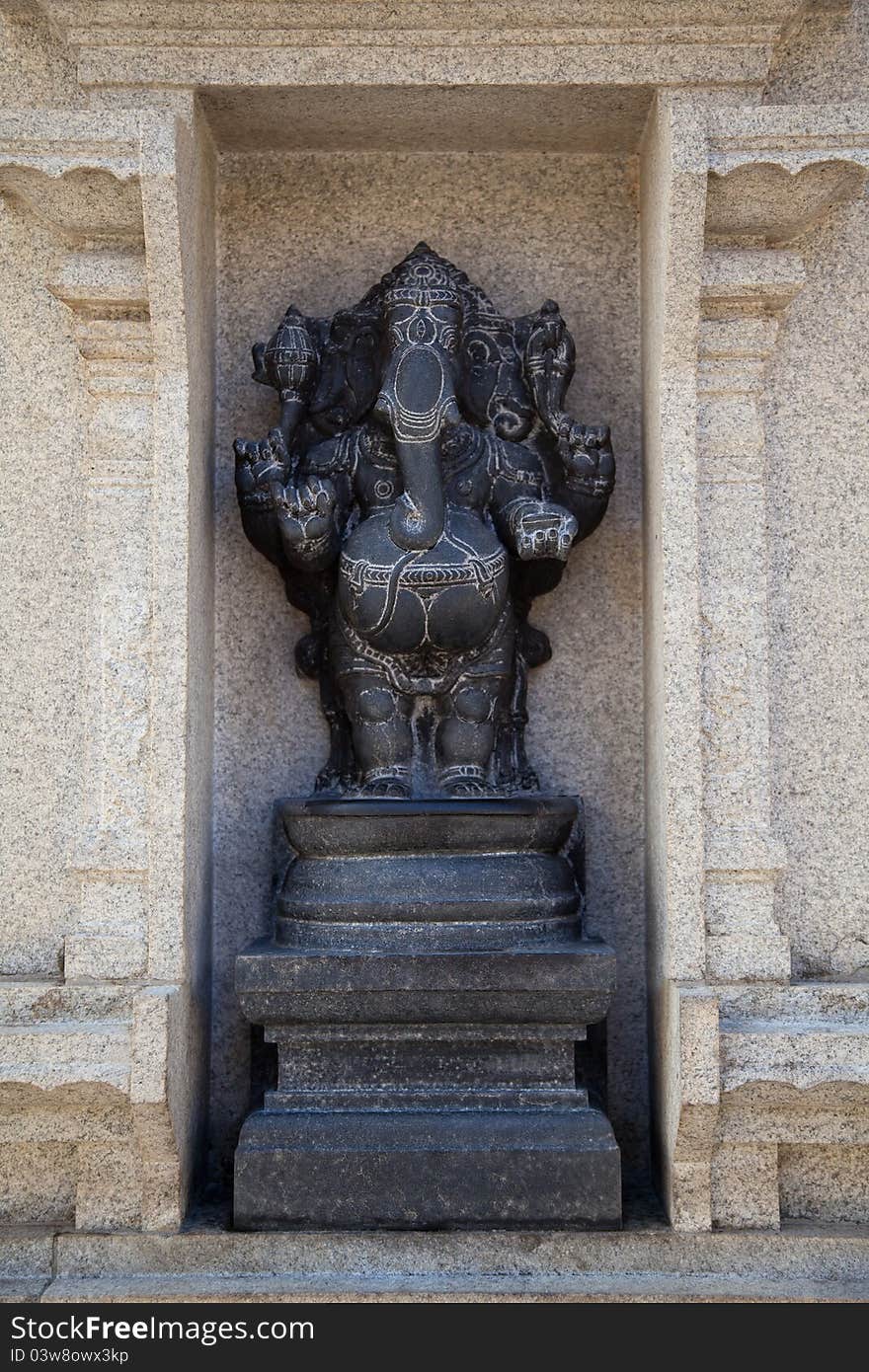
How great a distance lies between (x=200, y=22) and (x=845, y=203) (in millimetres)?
1775

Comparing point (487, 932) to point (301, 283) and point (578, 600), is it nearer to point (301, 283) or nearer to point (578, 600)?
point (578, 600)

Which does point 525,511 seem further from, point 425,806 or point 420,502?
point 425,806

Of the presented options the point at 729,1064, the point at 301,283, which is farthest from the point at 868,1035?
the point at 301,283

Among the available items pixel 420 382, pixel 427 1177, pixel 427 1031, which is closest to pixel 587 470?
pixel 420 382

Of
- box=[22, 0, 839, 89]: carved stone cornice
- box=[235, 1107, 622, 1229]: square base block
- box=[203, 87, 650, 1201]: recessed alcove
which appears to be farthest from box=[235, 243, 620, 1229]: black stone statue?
box=[22, 0, 839, 89]: carved stone cornice

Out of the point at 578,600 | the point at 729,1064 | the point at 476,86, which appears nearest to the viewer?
the point at 729,1064

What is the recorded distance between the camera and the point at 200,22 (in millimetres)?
3971

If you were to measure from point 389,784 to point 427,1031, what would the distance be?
67cm

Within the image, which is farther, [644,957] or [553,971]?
[644,957]

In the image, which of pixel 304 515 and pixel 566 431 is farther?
pixel 566 431

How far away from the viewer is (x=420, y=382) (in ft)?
13.5

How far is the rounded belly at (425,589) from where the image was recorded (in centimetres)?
404

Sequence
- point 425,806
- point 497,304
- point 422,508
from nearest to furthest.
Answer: point 425,806 < point 422,508 < point 497,304

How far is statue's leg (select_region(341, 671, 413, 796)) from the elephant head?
0.39 meters
